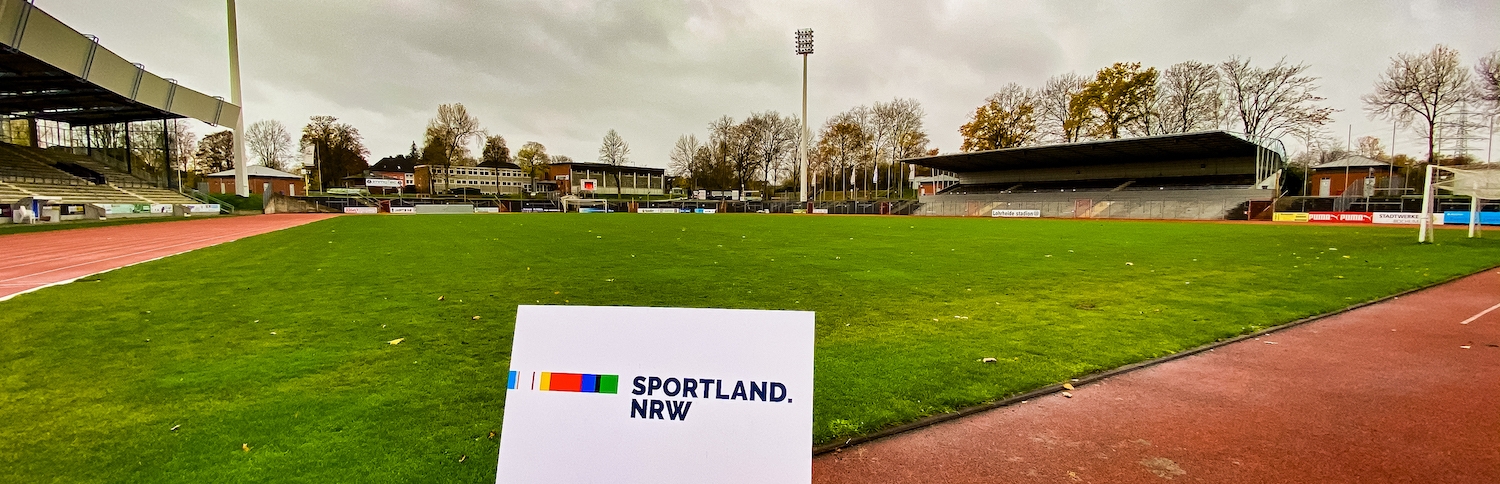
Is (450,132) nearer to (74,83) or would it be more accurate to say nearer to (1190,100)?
(74,83)

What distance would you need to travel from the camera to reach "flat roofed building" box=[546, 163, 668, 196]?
329 feet

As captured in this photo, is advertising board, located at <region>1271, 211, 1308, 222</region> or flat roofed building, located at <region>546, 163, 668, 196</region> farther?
flat roofed building, located at <region>546, 163, 668, 196</region>

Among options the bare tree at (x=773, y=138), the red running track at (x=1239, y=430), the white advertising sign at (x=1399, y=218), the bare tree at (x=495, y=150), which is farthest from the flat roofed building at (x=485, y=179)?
the red running track at (x=1239, y=430)

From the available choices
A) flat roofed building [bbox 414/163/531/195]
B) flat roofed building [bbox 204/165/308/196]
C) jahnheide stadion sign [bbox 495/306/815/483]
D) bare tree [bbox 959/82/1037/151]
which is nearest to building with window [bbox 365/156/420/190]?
flat roofed building [bbox 414/163/531/195]

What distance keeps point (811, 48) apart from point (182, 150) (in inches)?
3063

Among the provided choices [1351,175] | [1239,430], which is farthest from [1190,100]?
[1239,430]

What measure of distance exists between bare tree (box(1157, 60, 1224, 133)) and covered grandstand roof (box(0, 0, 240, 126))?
71556mm

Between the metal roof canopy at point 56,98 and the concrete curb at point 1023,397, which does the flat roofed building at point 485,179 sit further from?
the concrete curb at point 1023,397

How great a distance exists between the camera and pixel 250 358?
454cm

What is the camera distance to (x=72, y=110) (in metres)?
39.7

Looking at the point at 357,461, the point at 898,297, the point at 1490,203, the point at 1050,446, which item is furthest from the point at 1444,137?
the point at 357,461

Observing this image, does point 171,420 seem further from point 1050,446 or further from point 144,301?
point 144,301

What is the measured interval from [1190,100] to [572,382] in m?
61.7

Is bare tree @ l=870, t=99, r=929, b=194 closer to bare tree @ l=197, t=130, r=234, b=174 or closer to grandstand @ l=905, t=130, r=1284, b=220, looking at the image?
grandstand @ l=905, t=130, r=1284, b=220
